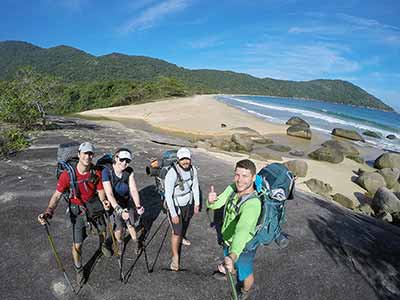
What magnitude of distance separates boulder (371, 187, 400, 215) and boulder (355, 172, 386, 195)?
2462 millimetres

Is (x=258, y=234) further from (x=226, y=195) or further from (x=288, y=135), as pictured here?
(x=288, y=135)

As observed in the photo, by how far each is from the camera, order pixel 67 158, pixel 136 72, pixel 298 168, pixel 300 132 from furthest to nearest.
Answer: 1. pixel 136 72
2. pixel 300 132
3. pixel 298 168
4. pixel 67 158

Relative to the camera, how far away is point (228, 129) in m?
26.3

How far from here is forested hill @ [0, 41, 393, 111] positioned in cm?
12050

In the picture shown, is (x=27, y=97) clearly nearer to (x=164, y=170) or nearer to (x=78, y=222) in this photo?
(x=164, y=170)

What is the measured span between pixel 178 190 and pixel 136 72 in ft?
468

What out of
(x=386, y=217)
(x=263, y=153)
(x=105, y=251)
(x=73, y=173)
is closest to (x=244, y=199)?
(x=73, y=173)

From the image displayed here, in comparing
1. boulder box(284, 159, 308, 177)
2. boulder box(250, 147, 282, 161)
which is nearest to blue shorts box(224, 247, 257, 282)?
boulder box(284, 159, 308, 177)

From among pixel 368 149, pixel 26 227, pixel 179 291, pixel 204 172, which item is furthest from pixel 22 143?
pixel 368 149

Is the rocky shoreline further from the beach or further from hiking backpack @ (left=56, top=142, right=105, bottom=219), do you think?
the beach

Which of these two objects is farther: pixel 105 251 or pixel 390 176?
pixel 390 176

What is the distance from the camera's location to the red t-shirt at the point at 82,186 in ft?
10.9

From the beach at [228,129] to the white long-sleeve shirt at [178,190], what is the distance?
7758mm

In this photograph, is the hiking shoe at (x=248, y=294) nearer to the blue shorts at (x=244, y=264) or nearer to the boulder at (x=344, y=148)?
the blue shorts at (x=244, y=264)
